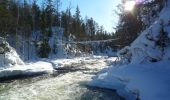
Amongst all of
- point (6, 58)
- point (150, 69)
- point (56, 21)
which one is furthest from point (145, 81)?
point (56, 21)

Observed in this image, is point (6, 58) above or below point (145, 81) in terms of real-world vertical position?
above

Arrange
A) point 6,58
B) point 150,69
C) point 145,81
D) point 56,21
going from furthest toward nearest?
point 56,21
point 6,58
point 150,69
point 145,81

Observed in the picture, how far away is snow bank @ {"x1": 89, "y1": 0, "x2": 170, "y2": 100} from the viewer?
40.0 ft

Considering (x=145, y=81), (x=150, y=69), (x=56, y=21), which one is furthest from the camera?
(x=56, y=21)

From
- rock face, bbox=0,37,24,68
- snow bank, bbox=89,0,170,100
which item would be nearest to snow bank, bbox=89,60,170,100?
snow bank, bbox=89,0,170,100

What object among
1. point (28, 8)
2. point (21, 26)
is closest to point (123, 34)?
point (21, 26)

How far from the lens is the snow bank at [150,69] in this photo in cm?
1219

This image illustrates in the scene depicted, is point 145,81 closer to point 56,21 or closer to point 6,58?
point 6,58

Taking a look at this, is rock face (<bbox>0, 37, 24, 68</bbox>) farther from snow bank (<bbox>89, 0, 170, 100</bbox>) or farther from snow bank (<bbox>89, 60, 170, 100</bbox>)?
snow bank (<bbox>89, 60, 170, 100</bbox>)

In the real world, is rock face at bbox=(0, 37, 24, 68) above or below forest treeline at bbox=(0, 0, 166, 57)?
below

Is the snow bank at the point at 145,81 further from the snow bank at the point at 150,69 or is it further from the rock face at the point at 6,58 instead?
the rock face at the point at 6,58

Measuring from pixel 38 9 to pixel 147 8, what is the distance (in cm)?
5037

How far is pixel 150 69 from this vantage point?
48.6 ft

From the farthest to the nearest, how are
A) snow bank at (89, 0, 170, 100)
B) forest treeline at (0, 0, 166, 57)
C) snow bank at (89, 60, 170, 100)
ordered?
forest treeline at (0, 0, 166, 57), snow bank at (89, 0, 170, 100), snow bank at (89, 60, 170, 100)
